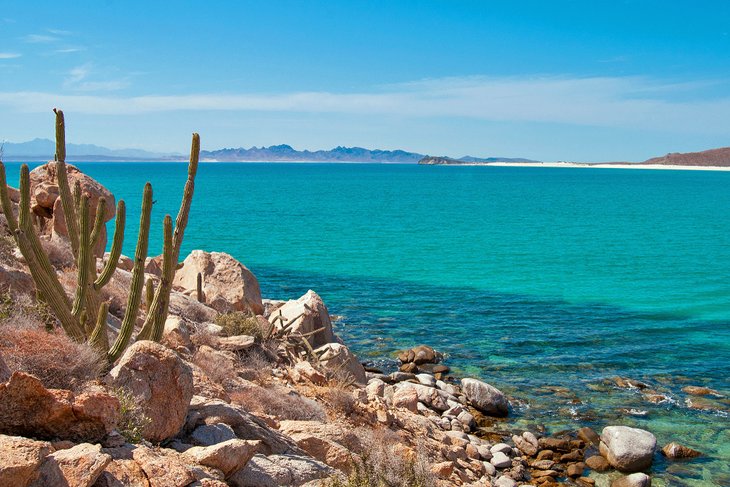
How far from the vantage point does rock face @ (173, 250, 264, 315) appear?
18.4m

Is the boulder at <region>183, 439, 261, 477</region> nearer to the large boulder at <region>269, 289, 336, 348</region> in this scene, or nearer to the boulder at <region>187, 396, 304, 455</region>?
the boulder at <region>187, 396, 304, 455</region>

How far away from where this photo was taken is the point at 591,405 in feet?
55.3

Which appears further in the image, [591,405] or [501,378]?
[501,378]

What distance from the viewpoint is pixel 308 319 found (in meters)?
17.7

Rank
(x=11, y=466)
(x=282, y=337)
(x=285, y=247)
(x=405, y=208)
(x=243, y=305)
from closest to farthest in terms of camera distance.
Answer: (x=11, y=466) → (x=282, y=337) → (x=243, y=305) → (x=285, y=247) → (x=405, y=208)

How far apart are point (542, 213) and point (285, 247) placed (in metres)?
40.4

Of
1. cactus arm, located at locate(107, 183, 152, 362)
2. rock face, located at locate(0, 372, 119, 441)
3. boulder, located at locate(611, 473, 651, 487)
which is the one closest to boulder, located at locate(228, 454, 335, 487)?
rock face, located at locate(0, 372, 119, 441)

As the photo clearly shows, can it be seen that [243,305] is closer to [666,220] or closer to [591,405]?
[591,405]

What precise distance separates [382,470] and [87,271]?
5.32 meters

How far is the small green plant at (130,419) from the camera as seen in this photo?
7148mm

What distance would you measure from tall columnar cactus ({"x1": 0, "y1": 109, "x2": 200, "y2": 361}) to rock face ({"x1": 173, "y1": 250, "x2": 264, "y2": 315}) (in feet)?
24.7

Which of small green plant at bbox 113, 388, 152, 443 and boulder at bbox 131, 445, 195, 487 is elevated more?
small green plant at bbox 113, 388, 152, 443

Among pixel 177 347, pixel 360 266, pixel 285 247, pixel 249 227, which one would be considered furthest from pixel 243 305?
pixel 249 227

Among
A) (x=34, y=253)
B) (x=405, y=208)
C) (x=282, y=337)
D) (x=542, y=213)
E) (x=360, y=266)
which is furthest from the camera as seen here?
(x=405, y=208)
